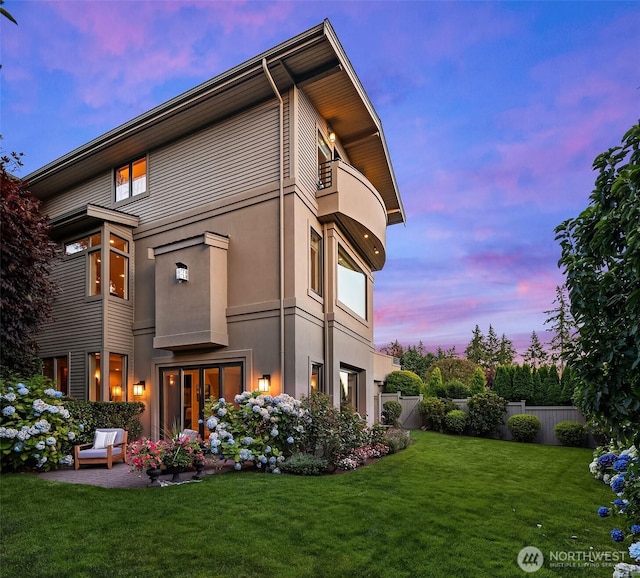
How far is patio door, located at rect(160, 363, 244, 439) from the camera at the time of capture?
10.9 m

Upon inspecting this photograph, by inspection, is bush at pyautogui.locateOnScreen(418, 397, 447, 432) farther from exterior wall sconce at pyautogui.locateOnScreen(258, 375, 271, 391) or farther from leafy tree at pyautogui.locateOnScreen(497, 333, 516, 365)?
leafy tree at pyautogui.locateOnScreen(497, 333, 516, 365)

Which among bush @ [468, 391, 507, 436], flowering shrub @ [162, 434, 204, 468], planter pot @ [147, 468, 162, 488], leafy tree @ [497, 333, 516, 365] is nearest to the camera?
planter pot @ [147, 468, 162, 488]

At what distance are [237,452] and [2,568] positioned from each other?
4243mm

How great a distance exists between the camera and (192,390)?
37.3 ft

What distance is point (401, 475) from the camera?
8516mm

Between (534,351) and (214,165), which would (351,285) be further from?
(534,351)

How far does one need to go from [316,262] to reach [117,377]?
19.2 feet

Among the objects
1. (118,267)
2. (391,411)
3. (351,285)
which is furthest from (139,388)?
(391,411)

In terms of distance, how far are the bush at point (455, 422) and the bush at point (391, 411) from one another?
6.55 ft

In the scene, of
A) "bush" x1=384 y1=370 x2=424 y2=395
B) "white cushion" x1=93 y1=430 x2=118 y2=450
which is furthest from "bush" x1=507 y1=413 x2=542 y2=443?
"white cushion" x1=93 y1=430 x2=118 y2=450

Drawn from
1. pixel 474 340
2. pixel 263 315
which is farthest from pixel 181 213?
pixel 474 340

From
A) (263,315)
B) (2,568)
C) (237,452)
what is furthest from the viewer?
(263,315)

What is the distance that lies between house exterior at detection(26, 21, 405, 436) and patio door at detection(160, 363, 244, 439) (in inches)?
1.5

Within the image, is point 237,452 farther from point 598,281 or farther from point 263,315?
point 598,281
